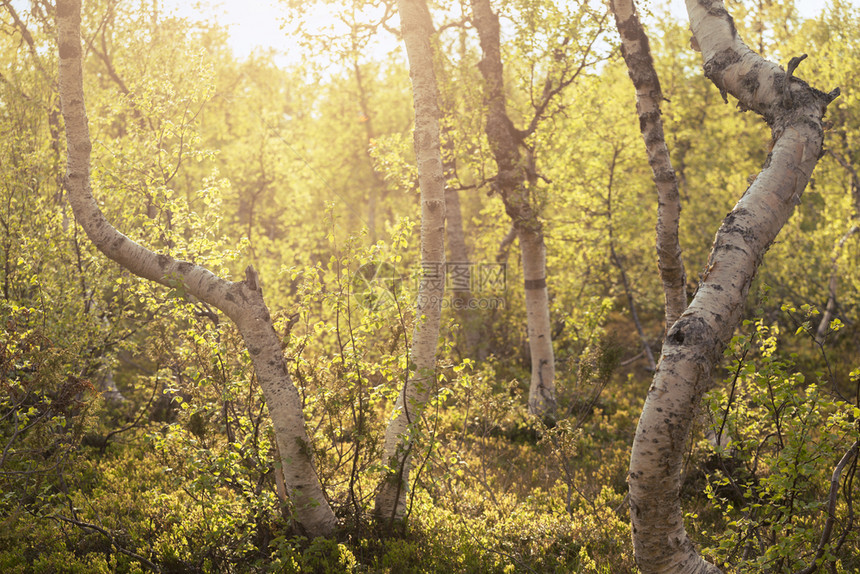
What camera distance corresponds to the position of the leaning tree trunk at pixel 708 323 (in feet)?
10.2

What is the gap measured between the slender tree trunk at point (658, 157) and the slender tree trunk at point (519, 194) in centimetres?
287

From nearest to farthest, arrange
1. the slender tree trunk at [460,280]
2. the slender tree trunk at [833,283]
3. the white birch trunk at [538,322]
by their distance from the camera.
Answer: the white birch trunk at [538,322]
the slender tree trunk at [833,283]
the slender tree trunk at [460,280]

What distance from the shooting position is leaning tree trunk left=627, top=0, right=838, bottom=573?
3102mm

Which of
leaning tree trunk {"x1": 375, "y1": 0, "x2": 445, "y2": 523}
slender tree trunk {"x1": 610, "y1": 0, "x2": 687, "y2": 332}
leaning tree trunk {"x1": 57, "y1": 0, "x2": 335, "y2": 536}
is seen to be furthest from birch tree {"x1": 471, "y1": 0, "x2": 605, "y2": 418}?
leaning tree trunk {"x1": 57, "y1": 0, "x2": 335, "y2": 536}

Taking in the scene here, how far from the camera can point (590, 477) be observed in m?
7.91

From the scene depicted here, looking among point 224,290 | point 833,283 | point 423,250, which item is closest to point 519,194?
point 423,250

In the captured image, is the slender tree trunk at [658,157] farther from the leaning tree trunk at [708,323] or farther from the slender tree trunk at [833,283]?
the slender tree trunk at [833,283]

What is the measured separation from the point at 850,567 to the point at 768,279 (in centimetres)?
1031

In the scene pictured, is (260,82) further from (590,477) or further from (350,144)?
(590,477)

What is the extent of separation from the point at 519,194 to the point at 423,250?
3906 mm

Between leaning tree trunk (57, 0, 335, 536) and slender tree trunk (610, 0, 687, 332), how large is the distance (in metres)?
3.86

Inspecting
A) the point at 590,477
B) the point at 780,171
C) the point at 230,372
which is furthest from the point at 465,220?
the point at 780,171

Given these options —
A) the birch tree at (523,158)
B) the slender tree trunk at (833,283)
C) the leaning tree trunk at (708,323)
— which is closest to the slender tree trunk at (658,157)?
the leaning tree trunk at (708,323)

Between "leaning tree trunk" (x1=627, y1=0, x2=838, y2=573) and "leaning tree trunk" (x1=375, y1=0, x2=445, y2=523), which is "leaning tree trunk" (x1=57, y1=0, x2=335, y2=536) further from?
"leaning tree trunk" (x1=627, y1=0, x2=838, y2=573)
